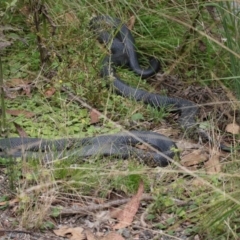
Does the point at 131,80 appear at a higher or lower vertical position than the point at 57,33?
lower

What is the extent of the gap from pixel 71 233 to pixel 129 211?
30 centimetres

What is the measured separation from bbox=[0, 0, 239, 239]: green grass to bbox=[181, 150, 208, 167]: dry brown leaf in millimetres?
249

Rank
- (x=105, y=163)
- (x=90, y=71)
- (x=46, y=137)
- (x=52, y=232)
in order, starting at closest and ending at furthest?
(x=52, y=232), (x=105, y=163), (x=46, y=137), (x=90, y=71)

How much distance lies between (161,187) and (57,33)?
1.90 meters

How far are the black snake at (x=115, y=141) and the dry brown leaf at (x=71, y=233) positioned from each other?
0.45m

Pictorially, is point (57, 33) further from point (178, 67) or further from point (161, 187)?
point (161, 187)

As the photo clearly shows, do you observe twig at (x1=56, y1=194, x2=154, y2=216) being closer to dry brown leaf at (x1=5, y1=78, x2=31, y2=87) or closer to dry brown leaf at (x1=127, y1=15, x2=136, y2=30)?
dry brown leaf at (x1=5, y1=78, x2=31, y2=87)

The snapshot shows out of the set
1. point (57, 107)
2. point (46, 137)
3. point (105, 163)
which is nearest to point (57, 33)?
point (57, 107)

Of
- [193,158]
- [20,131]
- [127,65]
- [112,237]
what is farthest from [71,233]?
[127,65]

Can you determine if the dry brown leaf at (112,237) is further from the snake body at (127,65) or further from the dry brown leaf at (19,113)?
the dry brown leaf at (19,113)

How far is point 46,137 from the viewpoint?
3936 millimetres

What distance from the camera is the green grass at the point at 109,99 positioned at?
10.1 ft

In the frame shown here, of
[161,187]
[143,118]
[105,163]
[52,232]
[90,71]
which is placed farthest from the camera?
[90,71]

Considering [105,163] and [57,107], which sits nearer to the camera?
[105,163]
